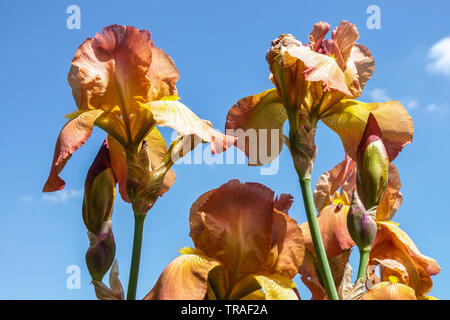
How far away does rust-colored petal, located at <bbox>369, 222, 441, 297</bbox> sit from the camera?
1630 mm

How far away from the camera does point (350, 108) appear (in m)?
1.57

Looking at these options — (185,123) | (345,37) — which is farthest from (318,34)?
(185,123)

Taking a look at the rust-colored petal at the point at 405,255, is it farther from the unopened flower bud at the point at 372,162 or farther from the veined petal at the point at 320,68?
the veined petal at the point at 320,68

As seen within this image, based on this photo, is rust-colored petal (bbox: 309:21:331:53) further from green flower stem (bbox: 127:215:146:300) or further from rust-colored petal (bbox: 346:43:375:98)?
green flower stem (bbox: 127:215:146:300)

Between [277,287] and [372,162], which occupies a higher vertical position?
[372,162]

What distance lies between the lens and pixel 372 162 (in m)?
1.45

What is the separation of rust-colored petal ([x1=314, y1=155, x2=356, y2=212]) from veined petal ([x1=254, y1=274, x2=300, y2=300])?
41cm

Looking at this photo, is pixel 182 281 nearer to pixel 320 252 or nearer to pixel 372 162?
pixel 320 252

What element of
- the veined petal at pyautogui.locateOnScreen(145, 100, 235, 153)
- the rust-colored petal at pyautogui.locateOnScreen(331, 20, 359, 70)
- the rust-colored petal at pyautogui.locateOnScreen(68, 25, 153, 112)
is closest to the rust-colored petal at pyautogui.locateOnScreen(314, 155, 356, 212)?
Result: the rust-colored petal at pyautogui.locateOnScreen(331, 20, 359, 70)

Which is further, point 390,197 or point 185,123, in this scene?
point 390,197

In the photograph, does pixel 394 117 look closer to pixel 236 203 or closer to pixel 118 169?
pixel 236 203

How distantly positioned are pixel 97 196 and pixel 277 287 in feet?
1.92
